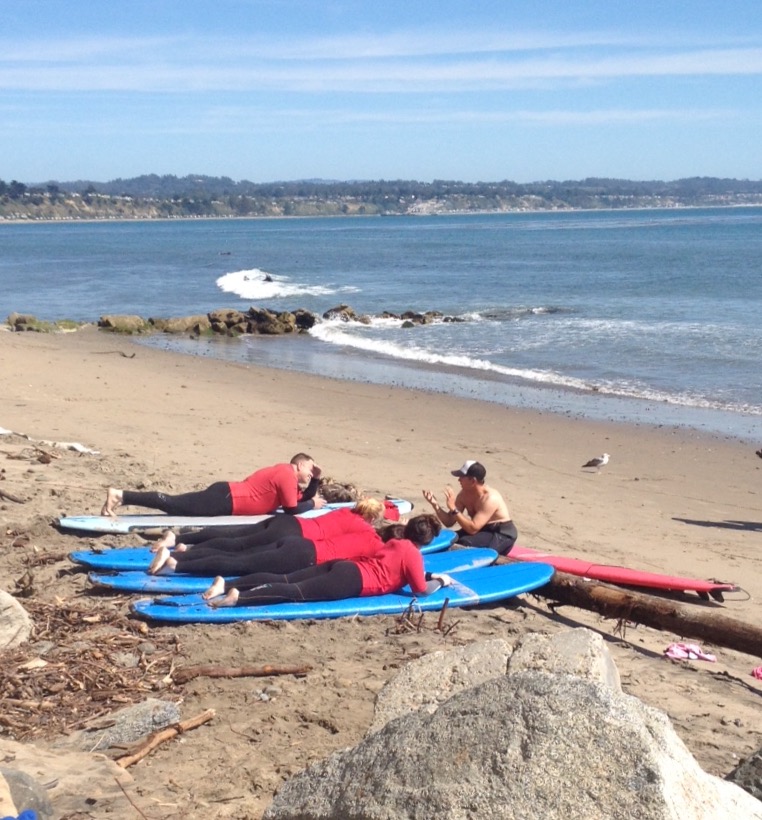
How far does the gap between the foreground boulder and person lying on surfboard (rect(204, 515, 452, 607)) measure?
3415 mm

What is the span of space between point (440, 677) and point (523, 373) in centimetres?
1650

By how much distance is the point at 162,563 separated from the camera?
7.45 meters

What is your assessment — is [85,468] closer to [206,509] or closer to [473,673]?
[206,509]

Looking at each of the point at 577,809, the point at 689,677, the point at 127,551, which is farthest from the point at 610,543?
the point at 577,809

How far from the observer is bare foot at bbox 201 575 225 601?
22.6 ft

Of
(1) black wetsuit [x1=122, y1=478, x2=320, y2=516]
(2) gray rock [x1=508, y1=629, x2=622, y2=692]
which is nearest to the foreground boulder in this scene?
(2) gray rock [x1=508, y1=629, x2=622, y2=692]

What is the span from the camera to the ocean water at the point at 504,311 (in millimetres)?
19031

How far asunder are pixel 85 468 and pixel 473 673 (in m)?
6.71

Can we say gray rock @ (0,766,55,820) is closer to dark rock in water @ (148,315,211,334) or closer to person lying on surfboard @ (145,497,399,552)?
person lying on surfboard @ (145,497,399,552)

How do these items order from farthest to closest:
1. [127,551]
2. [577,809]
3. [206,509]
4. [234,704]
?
[206,509]
[127,551]
[234,704]
[577,809]

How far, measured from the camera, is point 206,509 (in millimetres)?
8797

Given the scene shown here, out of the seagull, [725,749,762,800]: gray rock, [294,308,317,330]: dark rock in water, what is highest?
[725,749,762,800]: gray rock

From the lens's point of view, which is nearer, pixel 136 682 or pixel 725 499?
pixel 136 682

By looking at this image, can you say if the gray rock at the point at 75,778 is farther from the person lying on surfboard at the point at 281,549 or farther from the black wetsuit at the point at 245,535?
the black wetsuit at the point at 245,535
